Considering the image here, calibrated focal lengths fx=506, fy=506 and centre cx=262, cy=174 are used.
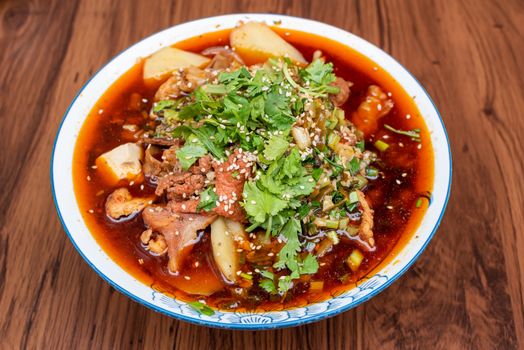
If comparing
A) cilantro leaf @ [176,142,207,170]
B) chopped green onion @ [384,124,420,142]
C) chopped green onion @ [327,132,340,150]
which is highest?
cilantro leaf @ [176,142,207,170]

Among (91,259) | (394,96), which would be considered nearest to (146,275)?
(91,259)

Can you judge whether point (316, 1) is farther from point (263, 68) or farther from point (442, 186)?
point (442, 186)

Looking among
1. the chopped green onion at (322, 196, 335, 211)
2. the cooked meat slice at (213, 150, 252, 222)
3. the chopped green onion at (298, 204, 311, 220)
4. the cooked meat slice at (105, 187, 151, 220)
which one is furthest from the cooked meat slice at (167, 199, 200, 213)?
the chopped green onion at (322, 196, 335, 211)

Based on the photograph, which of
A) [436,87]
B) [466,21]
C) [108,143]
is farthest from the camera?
[466,21]

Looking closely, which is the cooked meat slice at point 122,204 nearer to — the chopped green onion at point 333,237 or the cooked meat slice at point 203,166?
the cooked meat slice at point 203,166

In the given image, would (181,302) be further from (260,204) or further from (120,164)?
(120,164)

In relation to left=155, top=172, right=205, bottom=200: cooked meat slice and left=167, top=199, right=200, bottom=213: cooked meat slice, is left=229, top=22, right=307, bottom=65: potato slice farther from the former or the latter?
left=167, top=199, right=200, bottom=213: cooked meat slice
